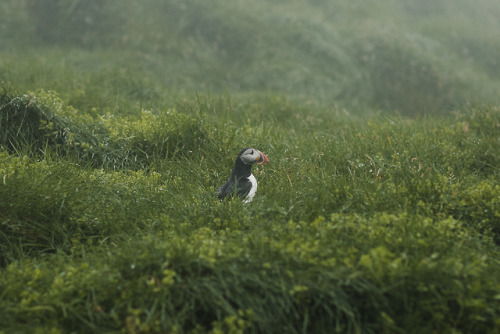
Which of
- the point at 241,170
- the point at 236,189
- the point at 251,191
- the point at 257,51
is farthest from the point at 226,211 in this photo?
the point at 257,51

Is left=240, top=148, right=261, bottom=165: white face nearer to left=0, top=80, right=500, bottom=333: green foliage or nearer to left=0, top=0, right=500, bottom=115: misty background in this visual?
left=0, top=80, right=500, bottom=333: green foliage

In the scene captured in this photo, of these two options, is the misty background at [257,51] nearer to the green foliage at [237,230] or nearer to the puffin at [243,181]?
the green foliage at [237,230]

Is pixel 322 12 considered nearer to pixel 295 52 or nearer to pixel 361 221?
pixel 295 52

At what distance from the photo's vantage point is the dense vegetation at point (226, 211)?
2746 mm

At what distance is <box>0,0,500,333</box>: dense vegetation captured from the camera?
9.01 ft

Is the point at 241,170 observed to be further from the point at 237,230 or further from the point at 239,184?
the point at 237,230

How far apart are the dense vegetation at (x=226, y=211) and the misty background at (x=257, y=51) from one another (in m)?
0.17

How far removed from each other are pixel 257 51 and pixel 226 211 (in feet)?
26.8

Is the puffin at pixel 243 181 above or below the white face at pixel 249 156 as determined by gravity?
below

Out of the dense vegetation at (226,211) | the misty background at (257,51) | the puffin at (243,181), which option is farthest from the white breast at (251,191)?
the misty background at (257,51)

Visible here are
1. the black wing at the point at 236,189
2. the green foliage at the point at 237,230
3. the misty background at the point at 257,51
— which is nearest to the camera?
the green foliage at the point at 237,230

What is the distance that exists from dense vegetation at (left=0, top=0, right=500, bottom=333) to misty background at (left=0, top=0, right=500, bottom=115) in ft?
0.55

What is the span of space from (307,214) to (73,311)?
78.5 inches

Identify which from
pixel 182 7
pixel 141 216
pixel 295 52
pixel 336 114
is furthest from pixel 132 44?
pixel 141 216
